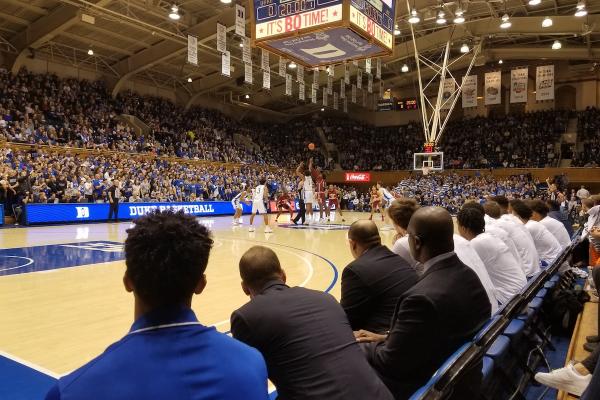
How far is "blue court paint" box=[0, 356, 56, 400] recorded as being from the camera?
296 centimetres

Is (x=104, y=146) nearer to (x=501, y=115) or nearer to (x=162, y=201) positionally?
(x=162, y=201)

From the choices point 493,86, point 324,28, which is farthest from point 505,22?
point 324,28

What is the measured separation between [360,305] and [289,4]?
7855mm

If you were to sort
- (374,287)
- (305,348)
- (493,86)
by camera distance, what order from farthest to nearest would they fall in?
(493,86) < (374,287) < (305,348)

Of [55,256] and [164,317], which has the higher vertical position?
[164,317]

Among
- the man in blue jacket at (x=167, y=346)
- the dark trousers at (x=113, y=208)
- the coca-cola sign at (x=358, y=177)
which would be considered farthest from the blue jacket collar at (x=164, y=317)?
the coca-cola sign at (x=358, y=177)

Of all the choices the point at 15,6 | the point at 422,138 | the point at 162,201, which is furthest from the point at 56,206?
the point at 422,138

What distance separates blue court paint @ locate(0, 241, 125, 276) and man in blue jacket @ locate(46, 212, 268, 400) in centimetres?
619

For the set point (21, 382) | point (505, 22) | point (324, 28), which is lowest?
point (21, 382)

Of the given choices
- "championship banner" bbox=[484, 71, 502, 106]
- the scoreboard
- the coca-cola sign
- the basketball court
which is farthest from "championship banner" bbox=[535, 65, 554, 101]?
the basketball court

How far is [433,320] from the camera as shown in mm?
2018

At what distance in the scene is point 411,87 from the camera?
118 feet

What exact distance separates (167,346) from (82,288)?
223 inches

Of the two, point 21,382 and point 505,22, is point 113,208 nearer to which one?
point 21,382
